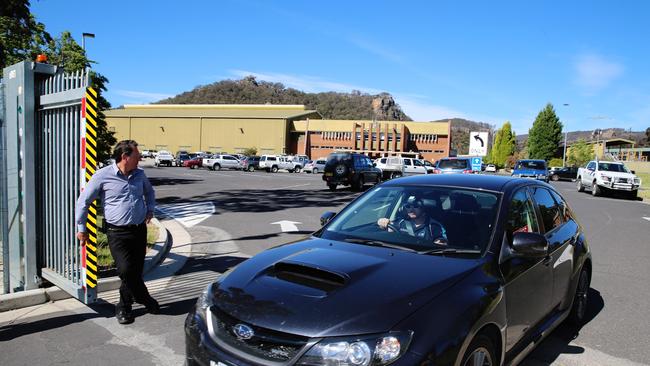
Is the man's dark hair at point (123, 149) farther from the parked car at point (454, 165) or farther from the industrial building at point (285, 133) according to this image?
the industrial building at point (285, 133)

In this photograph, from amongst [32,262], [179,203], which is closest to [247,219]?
[179,203]

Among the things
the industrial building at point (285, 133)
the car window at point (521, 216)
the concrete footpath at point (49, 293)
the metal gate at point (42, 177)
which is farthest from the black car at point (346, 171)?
the industrial building at point (285, 133)

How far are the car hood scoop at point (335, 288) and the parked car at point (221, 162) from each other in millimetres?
48504

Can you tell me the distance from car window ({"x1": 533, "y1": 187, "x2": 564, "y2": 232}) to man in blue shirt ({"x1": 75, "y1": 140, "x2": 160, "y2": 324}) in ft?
12.8

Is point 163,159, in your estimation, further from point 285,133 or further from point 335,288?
point 335,288

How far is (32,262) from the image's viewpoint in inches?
219

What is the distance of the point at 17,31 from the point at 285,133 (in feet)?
220

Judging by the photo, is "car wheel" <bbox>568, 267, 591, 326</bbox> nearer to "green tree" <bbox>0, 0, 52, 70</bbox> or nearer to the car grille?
the car grille

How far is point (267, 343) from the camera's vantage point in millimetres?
2537

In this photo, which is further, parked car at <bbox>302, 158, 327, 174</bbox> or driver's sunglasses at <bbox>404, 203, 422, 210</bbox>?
parked car at <bbox>302, 158, 327, 174</bbox>

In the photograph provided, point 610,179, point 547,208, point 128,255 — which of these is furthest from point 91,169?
point 610,179

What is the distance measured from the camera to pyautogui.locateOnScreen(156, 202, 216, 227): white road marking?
1261 centimetres

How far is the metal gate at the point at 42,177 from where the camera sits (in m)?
5.18

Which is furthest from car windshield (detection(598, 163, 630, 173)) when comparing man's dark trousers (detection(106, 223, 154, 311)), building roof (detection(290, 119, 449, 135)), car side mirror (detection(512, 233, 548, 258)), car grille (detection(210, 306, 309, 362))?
building roof (detection(290, 119, 449, 135))
